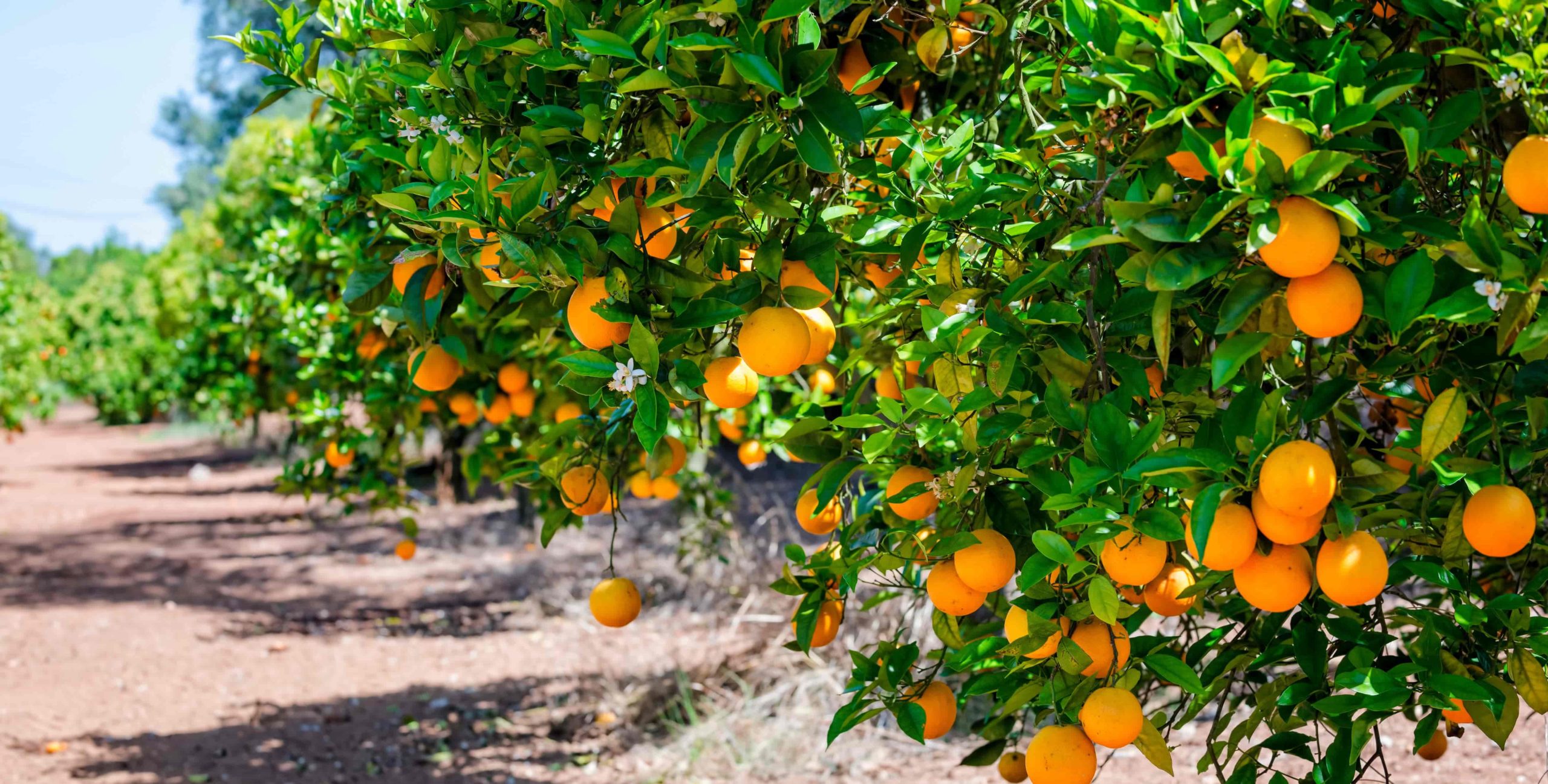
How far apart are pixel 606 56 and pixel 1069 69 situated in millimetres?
507

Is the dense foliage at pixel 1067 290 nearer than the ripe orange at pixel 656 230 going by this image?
Yes

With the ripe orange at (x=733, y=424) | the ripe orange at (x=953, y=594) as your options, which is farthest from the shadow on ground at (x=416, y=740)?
the ripe orange at (x=953, y=594)

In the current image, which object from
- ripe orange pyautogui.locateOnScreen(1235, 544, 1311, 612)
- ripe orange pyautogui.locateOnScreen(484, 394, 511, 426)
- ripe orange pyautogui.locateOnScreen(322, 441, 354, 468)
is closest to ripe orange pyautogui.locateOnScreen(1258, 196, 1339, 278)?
ripe orange pyautogui.locateOnScreen(1235, 544, 1311, 612)

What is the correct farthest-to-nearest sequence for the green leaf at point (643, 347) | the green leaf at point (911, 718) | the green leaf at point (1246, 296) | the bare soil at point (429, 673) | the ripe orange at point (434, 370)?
the bare soil at point (429, 673) → the ripe orange at point (434, 370) → the green leaf at point (911, 718) → the green leaf at point (643, 347) → the green leaf at point (1246, 296)

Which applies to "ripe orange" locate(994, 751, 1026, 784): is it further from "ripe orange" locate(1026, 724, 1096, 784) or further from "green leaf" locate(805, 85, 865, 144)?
"green leaf" locate(805, 85, 865, 144)

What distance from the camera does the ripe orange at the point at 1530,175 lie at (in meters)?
0.91

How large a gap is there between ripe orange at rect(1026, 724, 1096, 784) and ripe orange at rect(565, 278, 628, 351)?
682mm

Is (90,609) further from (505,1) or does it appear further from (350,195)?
(505,1)

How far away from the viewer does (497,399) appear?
2533 millimetres

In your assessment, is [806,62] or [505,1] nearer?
[806,62]

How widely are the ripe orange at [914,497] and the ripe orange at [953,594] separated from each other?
0.46 feet

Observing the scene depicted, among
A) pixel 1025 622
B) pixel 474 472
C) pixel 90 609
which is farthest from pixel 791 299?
pixel 90 609

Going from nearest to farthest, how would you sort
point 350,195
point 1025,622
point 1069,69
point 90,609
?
point 1069,69
point 1025,622
point 350,195
point 90,609

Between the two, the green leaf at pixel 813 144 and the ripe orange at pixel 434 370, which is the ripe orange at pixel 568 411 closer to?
the ripe orange at pixel 434 370
